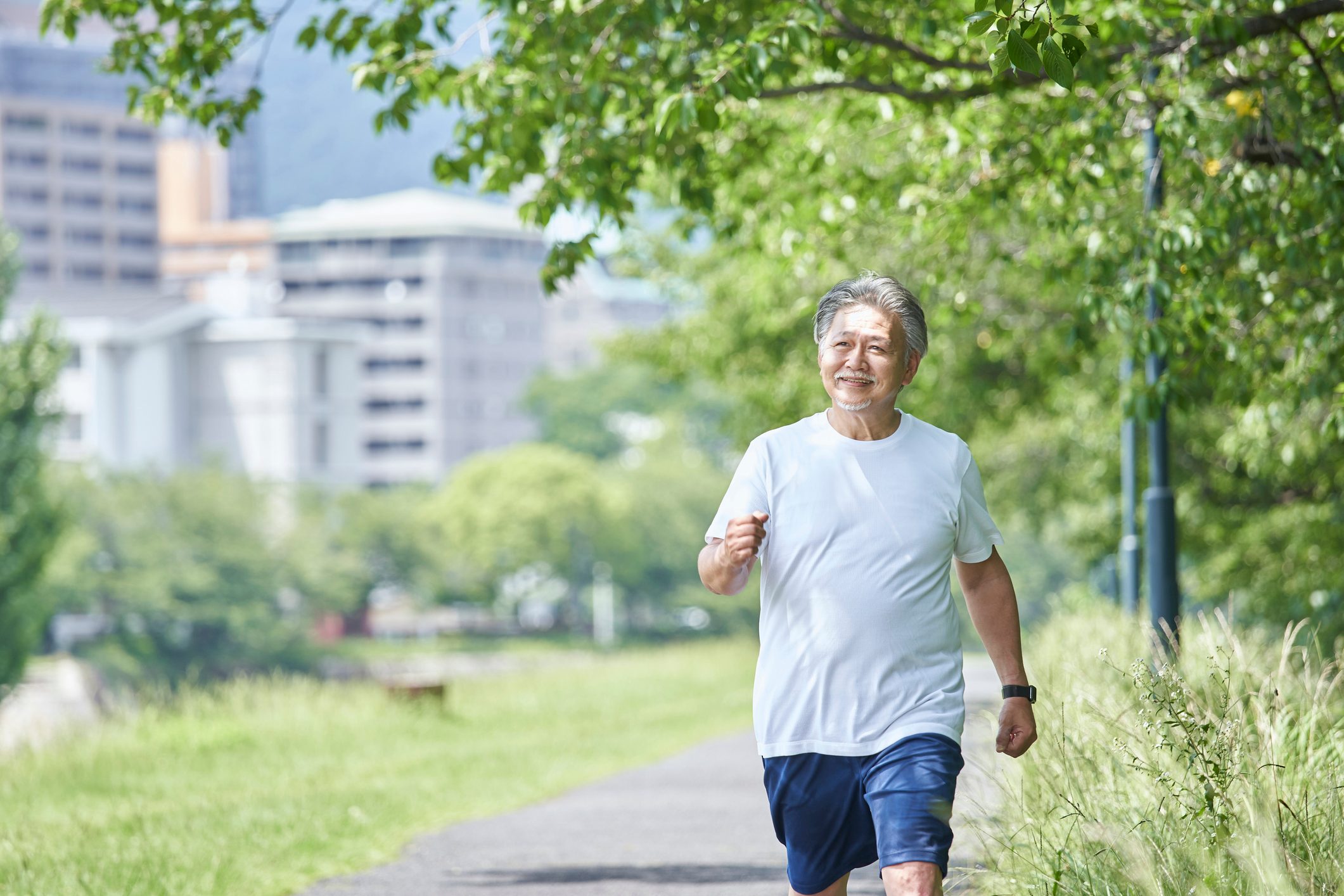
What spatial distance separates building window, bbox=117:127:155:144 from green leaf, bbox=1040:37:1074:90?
498 feet

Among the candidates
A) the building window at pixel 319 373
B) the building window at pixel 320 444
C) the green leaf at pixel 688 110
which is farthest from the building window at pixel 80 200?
the green leaf at pixel 688 110

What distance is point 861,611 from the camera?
428 centimetres

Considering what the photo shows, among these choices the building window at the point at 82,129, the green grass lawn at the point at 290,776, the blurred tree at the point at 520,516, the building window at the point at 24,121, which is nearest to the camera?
the green grass lawn at the point at 290,776

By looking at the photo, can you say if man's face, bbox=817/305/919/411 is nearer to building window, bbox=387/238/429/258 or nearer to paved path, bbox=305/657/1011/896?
paved path, bbox=305/657/1011/896

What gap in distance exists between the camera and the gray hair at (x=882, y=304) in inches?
177

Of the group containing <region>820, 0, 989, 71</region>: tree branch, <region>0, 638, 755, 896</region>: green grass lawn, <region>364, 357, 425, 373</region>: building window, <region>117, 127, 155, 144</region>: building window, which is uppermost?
<region>117, 127, 155, 144</region>: building window

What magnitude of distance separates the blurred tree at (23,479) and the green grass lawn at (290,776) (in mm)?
17364

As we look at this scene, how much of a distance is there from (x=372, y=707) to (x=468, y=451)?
12997 centimetres

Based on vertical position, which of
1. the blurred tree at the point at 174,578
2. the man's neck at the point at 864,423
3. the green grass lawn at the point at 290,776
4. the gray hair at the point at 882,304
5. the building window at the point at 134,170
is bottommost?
the blurred tree at the point at 174,578

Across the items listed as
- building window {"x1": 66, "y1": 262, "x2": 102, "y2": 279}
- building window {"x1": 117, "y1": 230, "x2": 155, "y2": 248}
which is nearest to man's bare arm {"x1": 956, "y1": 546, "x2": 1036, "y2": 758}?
building window {"x1": 66, "y1": 262, "x2": 102, "y2": 279}

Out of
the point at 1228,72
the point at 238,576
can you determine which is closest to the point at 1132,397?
the point at 1228,72

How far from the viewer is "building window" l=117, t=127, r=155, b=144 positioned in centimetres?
14975

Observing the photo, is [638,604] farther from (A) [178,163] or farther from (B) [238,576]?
(A) [178,163]

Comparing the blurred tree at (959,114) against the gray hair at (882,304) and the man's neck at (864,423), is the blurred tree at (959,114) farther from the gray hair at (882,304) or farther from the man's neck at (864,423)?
the man's neck at (864,423)
